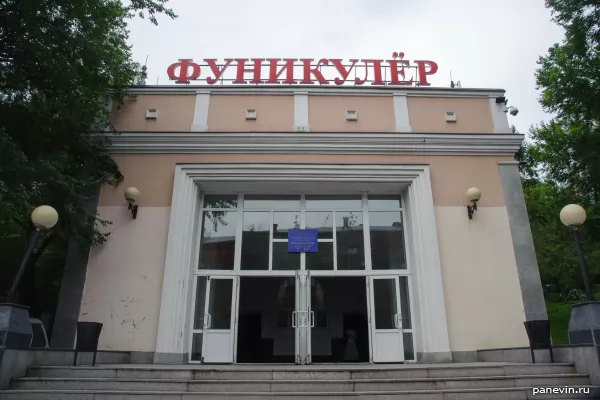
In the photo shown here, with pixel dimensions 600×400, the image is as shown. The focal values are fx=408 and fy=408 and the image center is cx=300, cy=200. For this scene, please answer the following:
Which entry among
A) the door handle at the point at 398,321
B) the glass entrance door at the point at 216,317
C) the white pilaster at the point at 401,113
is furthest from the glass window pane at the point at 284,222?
the white pilaster at the point at 401,113

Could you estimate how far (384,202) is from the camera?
10.5 m

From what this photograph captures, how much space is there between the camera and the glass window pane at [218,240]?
32.4ft

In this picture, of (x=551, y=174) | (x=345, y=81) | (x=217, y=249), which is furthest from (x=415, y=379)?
(x=551, y=174)

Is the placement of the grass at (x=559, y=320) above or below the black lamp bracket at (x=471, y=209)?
below

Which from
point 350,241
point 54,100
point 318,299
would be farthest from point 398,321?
point 54,100

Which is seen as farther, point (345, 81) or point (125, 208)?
point (345, 81)

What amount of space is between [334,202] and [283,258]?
1.95 meters

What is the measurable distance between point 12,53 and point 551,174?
54.6 ft

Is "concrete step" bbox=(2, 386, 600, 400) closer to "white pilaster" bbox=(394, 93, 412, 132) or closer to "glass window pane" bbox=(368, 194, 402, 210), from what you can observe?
"glass window pane" bbox=(368, 194, 402, 210)

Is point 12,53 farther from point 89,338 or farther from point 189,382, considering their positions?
point 189,382

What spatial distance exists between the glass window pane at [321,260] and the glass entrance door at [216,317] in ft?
5.94

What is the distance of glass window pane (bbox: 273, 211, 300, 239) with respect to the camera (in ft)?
33.2

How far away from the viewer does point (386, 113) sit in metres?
10.8

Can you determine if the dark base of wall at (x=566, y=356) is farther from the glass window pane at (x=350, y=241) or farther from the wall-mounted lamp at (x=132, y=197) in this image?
the wall-mounted lamp at (x=132, y=197)
